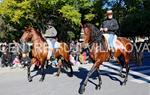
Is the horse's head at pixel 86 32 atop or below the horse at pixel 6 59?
atop

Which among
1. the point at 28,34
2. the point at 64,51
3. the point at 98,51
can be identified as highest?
the point at 28,34

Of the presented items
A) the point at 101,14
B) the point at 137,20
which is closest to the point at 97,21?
the point at 101,14

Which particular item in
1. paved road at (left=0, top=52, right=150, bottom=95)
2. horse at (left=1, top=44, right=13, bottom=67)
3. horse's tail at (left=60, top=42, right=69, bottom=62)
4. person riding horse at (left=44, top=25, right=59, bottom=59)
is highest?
person riding horse at (left=44, top=25, right=59, bottom=59)

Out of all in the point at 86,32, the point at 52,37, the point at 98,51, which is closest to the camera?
the point at 86,32

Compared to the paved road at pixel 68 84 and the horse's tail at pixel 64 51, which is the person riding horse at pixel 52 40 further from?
the paved road at pixel 68 84

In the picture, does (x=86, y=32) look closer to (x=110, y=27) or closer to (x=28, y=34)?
(x=110, y=27)

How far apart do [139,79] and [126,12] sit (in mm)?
27139

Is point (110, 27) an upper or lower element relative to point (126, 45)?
upper

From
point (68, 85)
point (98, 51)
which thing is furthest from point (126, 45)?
point (68, 85)

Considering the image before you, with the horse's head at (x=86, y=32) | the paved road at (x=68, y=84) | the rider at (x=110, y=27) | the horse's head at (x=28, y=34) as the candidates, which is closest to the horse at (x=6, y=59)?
the paved road at (x=68, y=84)

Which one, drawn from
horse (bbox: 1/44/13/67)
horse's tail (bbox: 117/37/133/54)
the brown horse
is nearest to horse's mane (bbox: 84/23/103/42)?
the brown horse

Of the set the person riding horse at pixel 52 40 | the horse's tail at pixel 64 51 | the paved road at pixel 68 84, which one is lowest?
the paved road at pixel 68 84

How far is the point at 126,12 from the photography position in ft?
136

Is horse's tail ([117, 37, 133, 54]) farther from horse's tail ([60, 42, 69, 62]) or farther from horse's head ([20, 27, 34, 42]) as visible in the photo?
horse's head ([20, 27, 34, 42])
